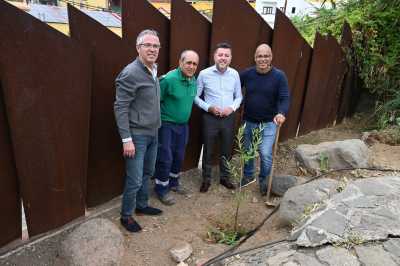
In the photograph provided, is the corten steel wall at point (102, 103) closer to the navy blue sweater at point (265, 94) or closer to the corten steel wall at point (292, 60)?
Answer: the navy blue sweater at point (265, 94)

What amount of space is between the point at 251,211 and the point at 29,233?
6.93ft

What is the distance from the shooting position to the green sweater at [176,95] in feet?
10.5

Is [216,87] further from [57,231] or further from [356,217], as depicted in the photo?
[57,231]

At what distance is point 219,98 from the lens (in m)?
3.61

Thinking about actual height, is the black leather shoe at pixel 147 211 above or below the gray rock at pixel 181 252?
above

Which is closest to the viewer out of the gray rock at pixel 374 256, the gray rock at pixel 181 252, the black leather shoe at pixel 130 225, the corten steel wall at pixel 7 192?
the gray rock at pixel 374 256

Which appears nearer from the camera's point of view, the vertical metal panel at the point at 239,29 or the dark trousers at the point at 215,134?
the dark trousers at the point at 215,134

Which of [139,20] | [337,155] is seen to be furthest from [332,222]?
[139,20]

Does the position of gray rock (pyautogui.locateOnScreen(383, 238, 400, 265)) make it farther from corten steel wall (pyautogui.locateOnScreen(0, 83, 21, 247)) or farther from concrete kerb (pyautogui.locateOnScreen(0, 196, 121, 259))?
corten steel wall (pyautogui.locateOnScreen(0, 83, 21, 247))

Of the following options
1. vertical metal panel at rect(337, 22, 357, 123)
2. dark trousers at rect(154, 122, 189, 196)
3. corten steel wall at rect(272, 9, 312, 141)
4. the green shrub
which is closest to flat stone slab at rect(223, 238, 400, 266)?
dark trousers at rect(154, 122, 189, 196)

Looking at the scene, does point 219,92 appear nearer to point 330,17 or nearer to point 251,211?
point 251,211

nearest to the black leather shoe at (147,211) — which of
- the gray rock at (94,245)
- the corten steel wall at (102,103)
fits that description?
the corten steel wall at (102,103)

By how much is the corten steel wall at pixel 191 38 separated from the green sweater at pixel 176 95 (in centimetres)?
42

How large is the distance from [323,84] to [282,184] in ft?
9.32
